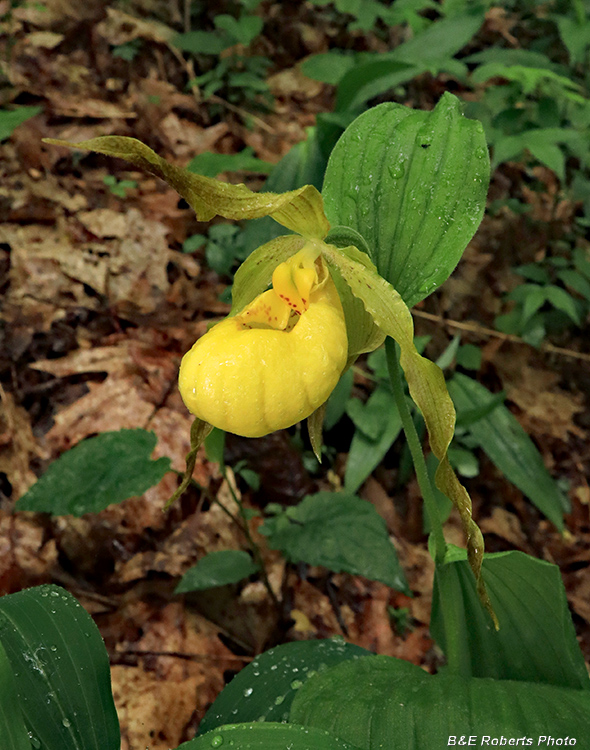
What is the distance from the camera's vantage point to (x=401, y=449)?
2.01m

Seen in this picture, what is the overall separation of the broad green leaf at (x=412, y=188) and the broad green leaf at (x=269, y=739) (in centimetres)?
66

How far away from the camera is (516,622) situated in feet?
3.39

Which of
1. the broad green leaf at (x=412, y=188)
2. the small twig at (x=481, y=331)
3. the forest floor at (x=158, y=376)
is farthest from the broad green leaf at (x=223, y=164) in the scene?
the broad green leaf at (x=412, y=188)

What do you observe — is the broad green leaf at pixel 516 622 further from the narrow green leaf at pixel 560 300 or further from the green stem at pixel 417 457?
the narrow green leaf at pixel 560 300

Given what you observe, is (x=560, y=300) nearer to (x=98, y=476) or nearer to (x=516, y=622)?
(x=516, y=622)

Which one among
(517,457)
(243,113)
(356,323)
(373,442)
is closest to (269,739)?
(356,323)

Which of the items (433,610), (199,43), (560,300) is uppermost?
(199,43)

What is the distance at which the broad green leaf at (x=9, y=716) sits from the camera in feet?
2.09

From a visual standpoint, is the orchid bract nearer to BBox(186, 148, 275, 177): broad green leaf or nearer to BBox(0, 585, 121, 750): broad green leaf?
BBox(0, 585, 121, 750): broad green leaf

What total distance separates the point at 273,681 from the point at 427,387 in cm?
67

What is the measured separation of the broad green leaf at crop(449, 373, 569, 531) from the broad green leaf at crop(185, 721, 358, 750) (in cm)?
136

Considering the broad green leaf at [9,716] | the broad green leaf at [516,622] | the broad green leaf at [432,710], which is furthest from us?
the broad green leaf at [516,622]

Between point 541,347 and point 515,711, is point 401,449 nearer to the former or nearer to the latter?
point 541,347

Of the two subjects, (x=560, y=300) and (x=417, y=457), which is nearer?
(x=417, y=457)
